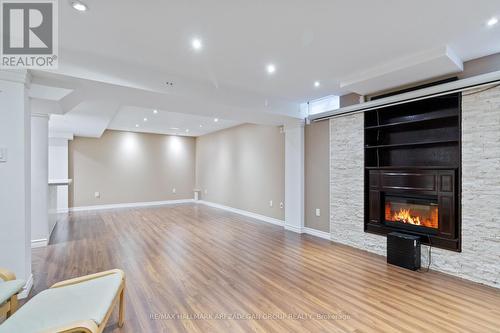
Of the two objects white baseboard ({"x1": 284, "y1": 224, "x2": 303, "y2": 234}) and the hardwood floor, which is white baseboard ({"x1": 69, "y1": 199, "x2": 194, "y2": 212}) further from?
white baseboard ({"x1": 284, "y1": 224, "x2": 303, "y2": 234})

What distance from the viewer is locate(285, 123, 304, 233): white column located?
5.43m

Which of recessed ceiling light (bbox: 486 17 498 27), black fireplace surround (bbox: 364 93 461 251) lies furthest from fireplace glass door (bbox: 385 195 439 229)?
recessed ceiling light (bbox: 486 17 498 27)

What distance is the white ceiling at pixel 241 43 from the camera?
84.7 inches

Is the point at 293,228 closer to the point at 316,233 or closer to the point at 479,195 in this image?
the point at 316,233

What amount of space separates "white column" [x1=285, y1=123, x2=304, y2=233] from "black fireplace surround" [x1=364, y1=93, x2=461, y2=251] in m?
1.48

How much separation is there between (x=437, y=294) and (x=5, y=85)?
197 inches

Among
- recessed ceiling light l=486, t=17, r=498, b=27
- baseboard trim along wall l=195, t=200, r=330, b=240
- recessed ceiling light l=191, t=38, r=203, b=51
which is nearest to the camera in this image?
recessed ceiling light l=486, t=17, r=498, b=27

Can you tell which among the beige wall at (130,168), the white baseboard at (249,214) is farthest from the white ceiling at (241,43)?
the beige wall at (130,168)

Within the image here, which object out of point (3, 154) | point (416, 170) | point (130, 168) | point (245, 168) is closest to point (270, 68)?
point (416, 170)

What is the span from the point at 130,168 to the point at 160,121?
112 inches

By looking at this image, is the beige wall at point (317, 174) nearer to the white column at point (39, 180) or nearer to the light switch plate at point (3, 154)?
the light switch plate at point (3, 154)

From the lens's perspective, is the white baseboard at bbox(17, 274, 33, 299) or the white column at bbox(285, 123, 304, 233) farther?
the white column at bbox(285, 123, 304, 233)

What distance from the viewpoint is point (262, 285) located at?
2943 millimetres

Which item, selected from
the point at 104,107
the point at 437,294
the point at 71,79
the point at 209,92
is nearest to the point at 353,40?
the point at 209,92
